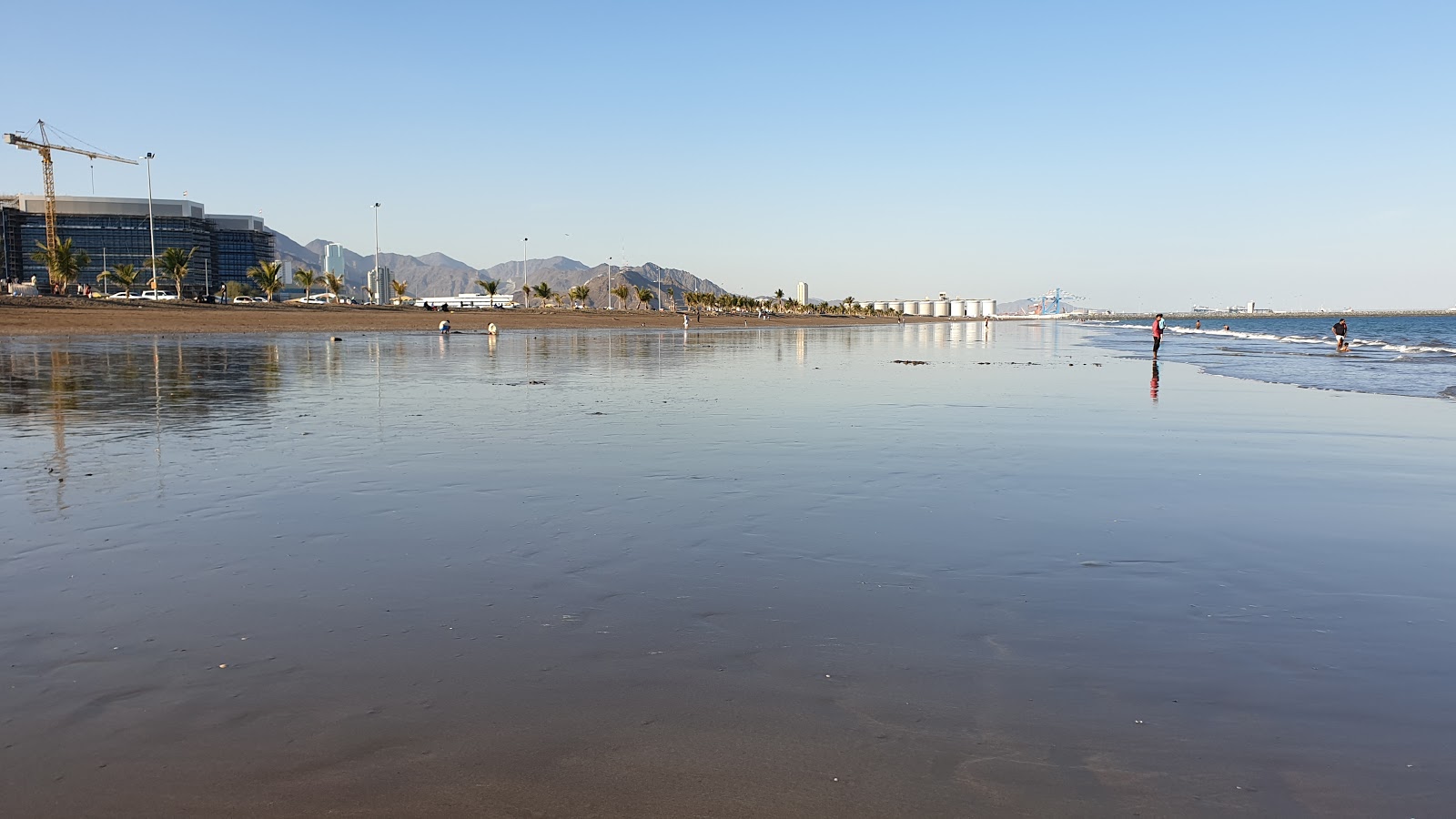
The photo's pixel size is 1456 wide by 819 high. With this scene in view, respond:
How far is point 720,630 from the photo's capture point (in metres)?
5.26

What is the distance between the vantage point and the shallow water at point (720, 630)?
362 cm

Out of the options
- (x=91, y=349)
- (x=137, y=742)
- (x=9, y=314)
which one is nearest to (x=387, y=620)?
(x=137, y=742)

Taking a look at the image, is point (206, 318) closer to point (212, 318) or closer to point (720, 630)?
point (212, 318)

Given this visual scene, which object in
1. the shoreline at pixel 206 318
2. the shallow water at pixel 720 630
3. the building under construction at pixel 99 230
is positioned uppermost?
the building under construction at pixel 99 230

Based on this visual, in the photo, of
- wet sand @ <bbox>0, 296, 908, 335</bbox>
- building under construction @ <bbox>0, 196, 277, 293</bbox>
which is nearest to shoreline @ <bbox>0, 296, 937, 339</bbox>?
wet sand @ <bbox>0, 296, 908, 335</bbox>

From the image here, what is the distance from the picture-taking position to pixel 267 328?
68750mm

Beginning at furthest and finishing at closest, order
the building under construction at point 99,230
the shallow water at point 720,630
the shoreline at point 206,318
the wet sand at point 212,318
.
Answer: the building under construction at point 99,230 < the wet sand at point 212,318 < the shoreline at point 206,318 < the shallow water at point 720,630

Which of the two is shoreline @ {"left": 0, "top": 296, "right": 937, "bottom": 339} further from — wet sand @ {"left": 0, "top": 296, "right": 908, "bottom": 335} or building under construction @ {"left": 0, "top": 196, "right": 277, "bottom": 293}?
building under construction @ {"left": 0, "top": 196, "right": 277, "bottom": 293}

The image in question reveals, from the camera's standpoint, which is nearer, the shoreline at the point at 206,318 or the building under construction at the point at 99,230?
the shoreline at the point at 206,318

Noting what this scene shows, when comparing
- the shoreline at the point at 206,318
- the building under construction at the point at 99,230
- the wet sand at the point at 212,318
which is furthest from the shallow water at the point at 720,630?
the building under construction at the point at 99,230

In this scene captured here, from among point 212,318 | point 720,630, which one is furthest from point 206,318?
point 720,630

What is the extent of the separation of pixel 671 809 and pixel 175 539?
5962mm

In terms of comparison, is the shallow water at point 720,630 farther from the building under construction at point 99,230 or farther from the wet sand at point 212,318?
the building under construction at point 99,230

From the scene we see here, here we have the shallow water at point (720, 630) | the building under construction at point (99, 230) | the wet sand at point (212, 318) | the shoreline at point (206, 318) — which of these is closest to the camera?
the shallow water at point (720, 630)
